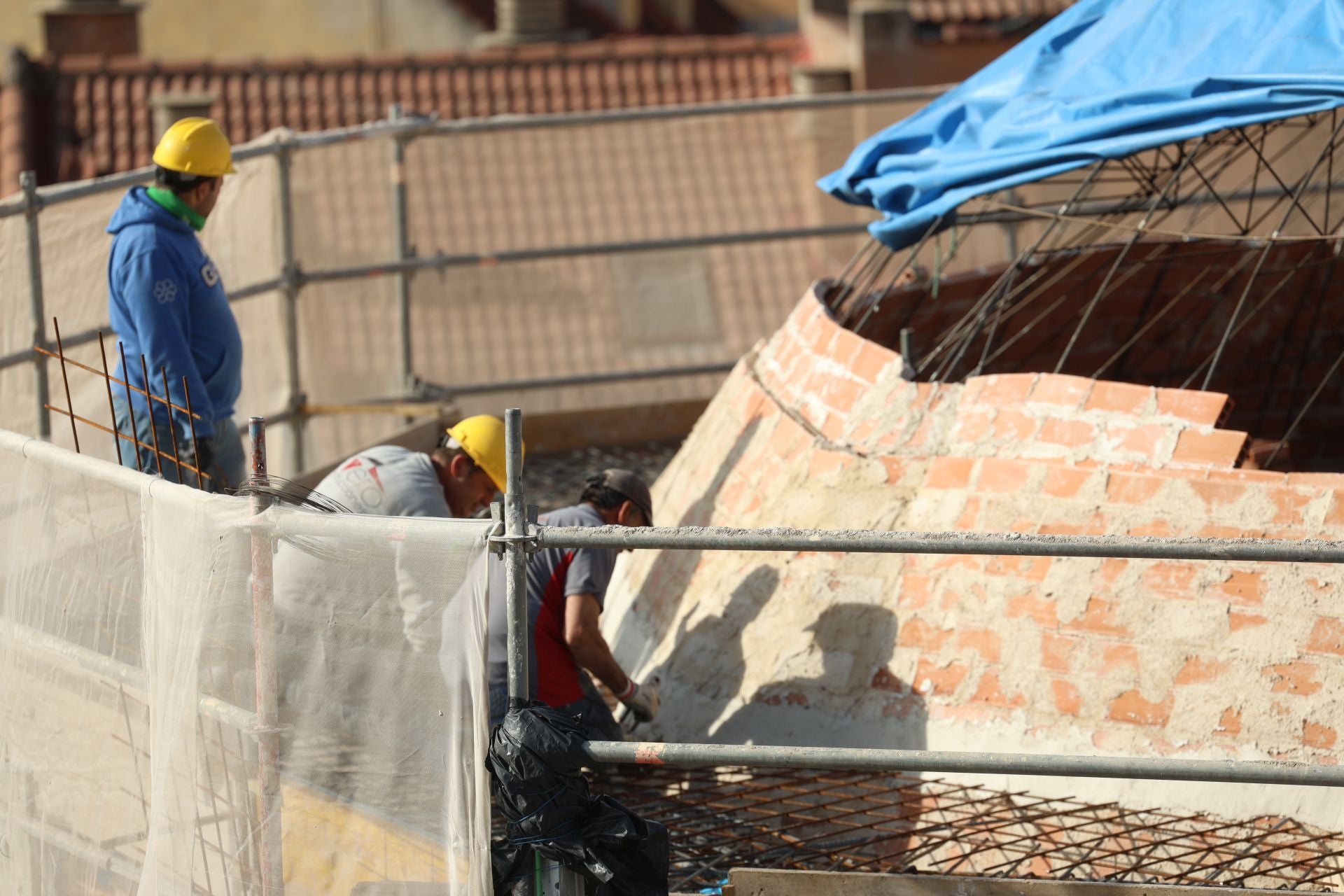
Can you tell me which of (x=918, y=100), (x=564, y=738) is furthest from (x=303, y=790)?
(x=918, y=100)

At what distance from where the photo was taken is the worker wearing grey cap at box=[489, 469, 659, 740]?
5.00 meters

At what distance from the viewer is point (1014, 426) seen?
5234 mm

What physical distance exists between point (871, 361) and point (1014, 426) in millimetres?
802

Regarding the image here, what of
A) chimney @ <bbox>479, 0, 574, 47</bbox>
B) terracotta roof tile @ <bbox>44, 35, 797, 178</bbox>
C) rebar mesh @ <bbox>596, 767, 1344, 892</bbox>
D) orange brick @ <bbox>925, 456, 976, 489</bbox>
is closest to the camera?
rebar mesh @ <bbox>596, 767, 1344, 892</bbox>

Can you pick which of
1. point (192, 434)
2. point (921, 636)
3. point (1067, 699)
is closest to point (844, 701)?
point (921, 636)

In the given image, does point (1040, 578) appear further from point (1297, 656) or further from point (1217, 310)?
point (1217, 310)

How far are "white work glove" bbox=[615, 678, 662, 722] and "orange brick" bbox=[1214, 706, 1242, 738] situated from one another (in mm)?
1812

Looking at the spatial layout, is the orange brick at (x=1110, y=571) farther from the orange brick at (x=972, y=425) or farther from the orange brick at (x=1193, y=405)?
the orange brick at (x=972, y=425)

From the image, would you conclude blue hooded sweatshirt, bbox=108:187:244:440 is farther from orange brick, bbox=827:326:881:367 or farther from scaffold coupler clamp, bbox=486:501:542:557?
scaffold coupler clamp, bbox=486:501:542:557

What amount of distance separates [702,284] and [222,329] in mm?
6129

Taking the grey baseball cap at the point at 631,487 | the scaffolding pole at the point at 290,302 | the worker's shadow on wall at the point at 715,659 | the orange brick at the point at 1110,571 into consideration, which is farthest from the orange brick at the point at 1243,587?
the scaffolding pole at the point at 290,302

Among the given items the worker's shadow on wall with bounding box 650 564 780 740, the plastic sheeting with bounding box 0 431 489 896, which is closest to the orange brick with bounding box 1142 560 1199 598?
the worker's shadow on wall with bounding box 650 564 780 740

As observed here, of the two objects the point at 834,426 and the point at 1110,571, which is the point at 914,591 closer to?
the point at 1110,571

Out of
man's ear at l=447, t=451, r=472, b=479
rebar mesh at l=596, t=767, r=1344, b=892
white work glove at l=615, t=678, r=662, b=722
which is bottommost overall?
rebar mesh at l=596, t=767, r=1344, b=892
